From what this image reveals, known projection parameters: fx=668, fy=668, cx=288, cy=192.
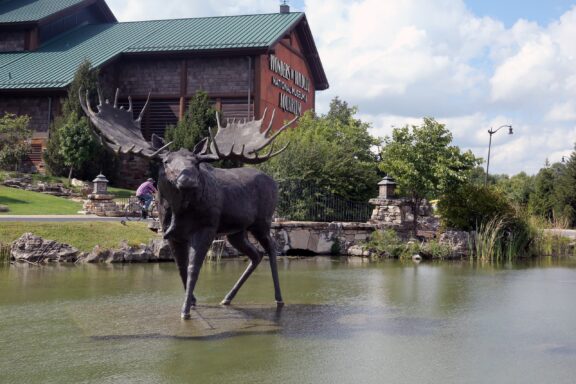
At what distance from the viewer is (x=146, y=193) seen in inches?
841

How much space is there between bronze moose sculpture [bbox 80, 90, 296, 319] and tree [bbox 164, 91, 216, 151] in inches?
890

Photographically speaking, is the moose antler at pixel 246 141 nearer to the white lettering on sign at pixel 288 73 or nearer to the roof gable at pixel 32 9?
the white lettering on sign at pixel 288 73

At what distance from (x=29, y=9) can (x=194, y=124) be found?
18.0 metres

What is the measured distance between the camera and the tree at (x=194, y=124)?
32.2m

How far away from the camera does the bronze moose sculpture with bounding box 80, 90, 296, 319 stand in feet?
26.6

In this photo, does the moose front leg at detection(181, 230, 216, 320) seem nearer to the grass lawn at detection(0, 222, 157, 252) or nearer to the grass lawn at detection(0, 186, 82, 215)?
the grass lawn at detection(0, 222, 157, 252)

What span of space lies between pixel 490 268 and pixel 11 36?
115ft

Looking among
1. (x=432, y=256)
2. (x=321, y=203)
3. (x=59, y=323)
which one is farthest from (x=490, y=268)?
(x=59, y=323)

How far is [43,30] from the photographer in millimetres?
42469

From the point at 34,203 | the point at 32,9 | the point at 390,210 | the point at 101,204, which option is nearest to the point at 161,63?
the point at 32,9

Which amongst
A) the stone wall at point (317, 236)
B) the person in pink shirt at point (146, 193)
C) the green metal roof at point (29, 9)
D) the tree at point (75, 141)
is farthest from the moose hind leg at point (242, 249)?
the green metal roof at point (29, 9)

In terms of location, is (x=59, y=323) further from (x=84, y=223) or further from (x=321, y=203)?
(x=321, y=203)

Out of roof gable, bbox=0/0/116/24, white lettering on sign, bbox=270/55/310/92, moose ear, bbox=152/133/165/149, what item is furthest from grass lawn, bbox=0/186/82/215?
moose ear, bbox=152/133/165/149

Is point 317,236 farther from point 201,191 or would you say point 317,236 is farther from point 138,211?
point 201,191
